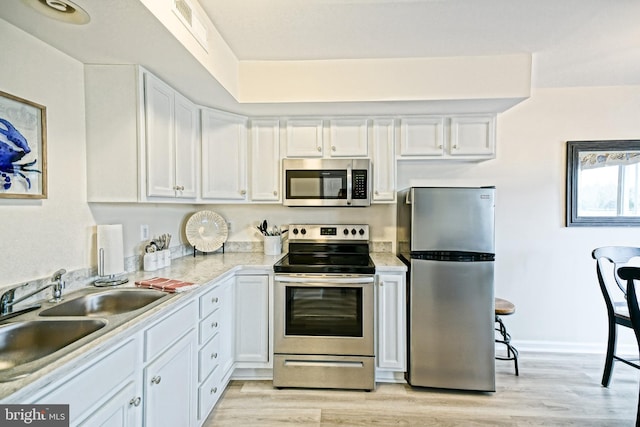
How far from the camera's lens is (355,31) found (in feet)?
6.66

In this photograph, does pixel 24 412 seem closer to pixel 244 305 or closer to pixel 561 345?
pixel 244 305

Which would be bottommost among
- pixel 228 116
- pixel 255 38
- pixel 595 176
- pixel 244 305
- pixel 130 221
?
pixel 244 305

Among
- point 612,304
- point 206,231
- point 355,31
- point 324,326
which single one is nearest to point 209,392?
point 324,326

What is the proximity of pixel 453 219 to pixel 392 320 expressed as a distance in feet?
2.97

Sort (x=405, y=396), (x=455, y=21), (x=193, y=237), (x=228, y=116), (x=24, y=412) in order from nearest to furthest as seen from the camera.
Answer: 1. (x=24, y=412)
2. (x=455, y=21)
3. (x=405, y=396)
4. (x=228, y=116)
5. (x=193, y=237)

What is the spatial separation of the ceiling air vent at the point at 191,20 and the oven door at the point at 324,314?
1656 millimetres

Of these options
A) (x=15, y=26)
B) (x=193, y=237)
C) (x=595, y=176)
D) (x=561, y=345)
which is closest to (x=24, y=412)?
(x=15, y=26)

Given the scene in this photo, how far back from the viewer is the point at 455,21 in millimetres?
1911

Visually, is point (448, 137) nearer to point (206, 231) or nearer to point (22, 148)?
point (206, 231)

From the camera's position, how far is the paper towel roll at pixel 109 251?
1822mm

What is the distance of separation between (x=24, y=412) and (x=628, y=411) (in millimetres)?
3307

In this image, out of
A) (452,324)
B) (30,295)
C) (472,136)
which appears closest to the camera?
(30,295)

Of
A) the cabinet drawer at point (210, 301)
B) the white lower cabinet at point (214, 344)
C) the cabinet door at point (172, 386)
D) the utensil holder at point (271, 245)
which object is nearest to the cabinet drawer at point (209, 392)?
the white lower cabinet at point (214, 344)

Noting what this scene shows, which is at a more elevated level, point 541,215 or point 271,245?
point 541,215
